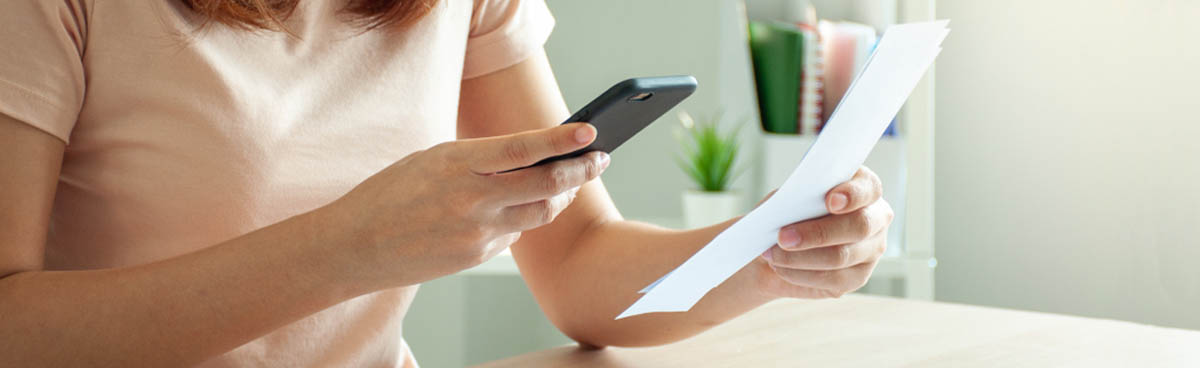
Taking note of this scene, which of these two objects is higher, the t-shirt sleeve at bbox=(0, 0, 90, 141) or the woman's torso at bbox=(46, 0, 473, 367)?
the t-shirt sleeve at bbox=(0, 0, 90, 141)

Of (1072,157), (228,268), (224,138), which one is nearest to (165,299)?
(228,268)

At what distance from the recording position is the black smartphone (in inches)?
22.0

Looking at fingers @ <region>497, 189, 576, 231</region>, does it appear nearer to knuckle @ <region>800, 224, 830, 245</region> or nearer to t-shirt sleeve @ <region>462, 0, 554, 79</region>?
knuckle @ <region>800, 224, 830, 245</region>

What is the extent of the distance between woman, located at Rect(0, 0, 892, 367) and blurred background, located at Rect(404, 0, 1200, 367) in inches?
43.7

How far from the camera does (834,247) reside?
779 mm

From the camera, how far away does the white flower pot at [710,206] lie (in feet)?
6.81

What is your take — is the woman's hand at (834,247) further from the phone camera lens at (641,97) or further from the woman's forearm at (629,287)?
the phone camera lens at (641,97)

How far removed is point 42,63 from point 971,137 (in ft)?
6.36

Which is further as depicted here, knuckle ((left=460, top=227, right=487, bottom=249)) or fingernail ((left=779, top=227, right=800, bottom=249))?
fingernail ((left=779, top=227, right=800, bottom=249))

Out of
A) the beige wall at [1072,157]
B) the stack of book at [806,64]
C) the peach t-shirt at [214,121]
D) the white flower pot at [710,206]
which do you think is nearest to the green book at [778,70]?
the stack of book at [806,64]

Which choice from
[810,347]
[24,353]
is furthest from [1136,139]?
[24,353]

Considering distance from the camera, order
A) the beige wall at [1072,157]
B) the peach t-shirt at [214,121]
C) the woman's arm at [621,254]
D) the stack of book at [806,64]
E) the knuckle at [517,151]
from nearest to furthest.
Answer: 1. the knuckle at [517,151]
2. the peach t-shirt at [214,121]
3. the woman's arm at [621,254]
4. the beige wall at [1072,157]
5. the stack of book at [806,64]

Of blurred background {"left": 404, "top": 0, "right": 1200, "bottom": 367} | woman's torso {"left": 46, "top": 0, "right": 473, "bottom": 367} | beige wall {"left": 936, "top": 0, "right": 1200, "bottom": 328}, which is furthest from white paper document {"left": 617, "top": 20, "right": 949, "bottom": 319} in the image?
beige wall {"left": 936, "top": 0, "right": 1200, "bottom": 328}

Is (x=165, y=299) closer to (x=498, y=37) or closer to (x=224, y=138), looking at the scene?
(x=224, y=138)
